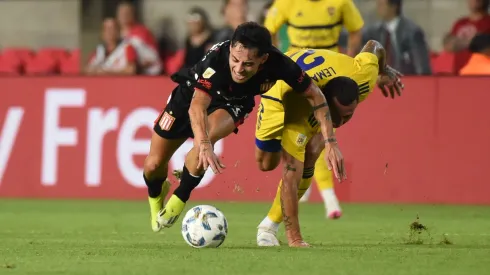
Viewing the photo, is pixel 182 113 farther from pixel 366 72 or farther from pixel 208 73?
pixel 366 72

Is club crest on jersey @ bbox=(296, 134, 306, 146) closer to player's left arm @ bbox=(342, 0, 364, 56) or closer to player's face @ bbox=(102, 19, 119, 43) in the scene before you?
player's left arm @ bbox=(342, 0, 364, 56)

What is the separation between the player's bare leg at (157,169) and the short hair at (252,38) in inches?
65.1

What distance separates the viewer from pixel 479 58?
1481 cm

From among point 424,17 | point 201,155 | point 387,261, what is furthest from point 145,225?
point 424,17

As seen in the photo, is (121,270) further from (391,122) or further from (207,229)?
(391,122)

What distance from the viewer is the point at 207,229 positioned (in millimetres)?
8656

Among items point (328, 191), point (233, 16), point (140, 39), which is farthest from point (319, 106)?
point (140, 39)

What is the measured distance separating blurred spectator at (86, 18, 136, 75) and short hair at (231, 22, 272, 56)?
8514 mm

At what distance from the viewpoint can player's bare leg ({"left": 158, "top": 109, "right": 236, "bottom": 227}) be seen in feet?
30.4

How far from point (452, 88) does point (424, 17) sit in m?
3.93

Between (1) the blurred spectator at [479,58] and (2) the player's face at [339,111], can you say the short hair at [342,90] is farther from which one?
(1) the blurred spectator at [479,58]

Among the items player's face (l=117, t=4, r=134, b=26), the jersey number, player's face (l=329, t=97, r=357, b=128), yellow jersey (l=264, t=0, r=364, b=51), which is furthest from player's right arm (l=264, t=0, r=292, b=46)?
player's face (l=117, t=4, r=134, b=26)

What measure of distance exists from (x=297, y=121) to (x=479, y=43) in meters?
6.33

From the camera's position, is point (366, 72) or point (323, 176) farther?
point (323, 176)
